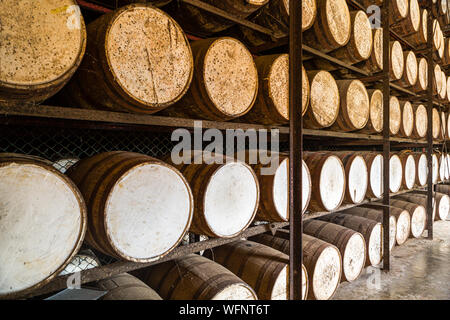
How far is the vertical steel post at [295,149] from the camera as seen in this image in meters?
2.34

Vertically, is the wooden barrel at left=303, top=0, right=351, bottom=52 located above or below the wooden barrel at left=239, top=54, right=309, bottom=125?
above

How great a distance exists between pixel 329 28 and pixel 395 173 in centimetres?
260

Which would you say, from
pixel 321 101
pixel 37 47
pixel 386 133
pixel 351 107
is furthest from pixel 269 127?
pixel 386 133

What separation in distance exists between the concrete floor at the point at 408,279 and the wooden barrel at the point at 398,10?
12.1 ft

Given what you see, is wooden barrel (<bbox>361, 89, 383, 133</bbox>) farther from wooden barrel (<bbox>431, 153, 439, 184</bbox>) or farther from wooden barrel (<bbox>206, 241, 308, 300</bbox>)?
wooden barrel (<bbox>431, 153, 439, 184</bbox>)

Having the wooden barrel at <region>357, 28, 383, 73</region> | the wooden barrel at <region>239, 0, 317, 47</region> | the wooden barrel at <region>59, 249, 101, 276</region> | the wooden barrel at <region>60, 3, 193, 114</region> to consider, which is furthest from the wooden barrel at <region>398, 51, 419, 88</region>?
the wooden barrel at <region>59, 249, 101, 276</region>

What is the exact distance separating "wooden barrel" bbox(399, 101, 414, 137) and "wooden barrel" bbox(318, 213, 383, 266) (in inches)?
67.6

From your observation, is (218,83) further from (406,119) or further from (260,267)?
(406,119)

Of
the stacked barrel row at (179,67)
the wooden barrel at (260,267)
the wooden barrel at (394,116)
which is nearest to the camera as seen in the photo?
the stacked barrel row at (179,67)

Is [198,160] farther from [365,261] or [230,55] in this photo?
[365,261]

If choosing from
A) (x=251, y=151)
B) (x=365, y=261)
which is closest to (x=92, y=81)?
(x=251, y=151)

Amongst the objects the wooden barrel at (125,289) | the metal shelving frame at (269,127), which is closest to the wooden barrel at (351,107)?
the metal shelving frame at (269,127)

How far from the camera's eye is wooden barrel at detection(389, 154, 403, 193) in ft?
13.9

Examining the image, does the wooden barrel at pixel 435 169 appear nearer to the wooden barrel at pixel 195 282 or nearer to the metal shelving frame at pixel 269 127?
the metal shelving frame at pixel 269 127
